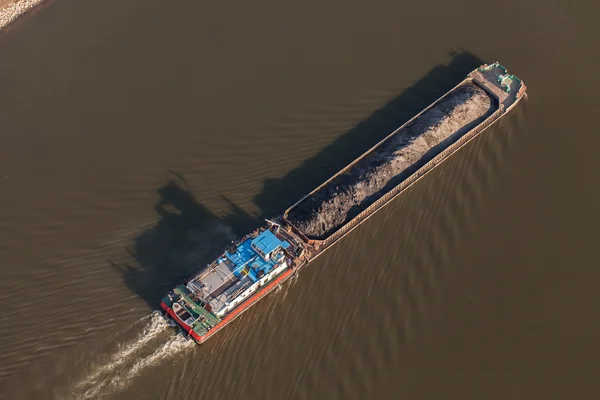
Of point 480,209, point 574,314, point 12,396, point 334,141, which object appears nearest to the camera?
point 12,396

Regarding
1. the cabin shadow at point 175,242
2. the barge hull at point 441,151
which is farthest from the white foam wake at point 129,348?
the barge hull at point 441,151

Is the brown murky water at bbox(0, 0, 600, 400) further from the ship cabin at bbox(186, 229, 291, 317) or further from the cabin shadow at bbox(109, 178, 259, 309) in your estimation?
the ship cabin at bbox(186, 229, 291, 317)

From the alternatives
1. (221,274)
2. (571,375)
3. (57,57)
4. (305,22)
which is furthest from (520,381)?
(57,57)

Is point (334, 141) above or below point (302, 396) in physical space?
above

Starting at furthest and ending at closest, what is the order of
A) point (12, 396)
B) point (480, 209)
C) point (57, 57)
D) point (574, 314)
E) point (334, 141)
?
point (57, 57) → point (334, 141) → point (480, 209) → point (574, 314) → point (12, 396)

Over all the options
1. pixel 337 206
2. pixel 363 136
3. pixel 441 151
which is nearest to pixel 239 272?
pixel 337 206

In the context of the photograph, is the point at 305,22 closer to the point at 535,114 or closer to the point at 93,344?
the point at 535,114

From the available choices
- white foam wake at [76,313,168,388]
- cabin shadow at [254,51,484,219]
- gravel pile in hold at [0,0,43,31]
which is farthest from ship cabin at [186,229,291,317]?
gravel pile in hold at [0,0,43,31]

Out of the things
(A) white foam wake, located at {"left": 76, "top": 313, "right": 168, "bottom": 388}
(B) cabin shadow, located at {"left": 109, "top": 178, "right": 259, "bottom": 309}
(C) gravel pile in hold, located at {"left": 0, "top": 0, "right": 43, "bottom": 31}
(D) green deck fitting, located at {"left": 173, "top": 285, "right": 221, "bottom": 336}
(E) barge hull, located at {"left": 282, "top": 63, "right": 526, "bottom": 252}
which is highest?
(C) gravel pile in hold, located at {"left": 0, "top": 0, "right": 43, "bottom": 31}
